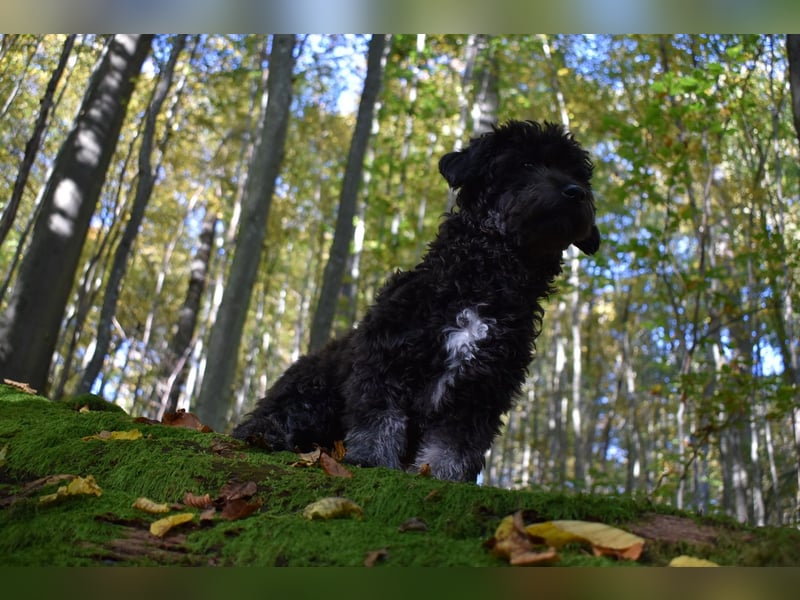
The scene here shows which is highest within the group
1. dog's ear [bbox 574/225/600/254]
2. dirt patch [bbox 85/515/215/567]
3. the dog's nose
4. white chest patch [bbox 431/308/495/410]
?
dog's ear [bbox 574/225/600/254]

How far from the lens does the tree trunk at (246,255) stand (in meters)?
10.4

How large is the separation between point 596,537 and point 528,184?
9.02 ft

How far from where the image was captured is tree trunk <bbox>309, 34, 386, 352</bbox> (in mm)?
12391

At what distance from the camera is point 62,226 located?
9.31 m

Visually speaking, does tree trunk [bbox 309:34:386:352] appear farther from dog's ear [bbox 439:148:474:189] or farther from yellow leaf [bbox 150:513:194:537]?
yellow leaf [bbox 150:513:194:537]

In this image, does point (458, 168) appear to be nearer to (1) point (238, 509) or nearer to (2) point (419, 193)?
(1) point (238, 509)

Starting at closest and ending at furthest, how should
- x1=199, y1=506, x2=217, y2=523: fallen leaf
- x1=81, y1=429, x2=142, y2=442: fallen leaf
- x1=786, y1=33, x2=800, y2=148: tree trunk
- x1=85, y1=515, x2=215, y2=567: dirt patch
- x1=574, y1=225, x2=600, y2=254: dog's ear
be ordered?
x1=85, y1=515, x2=215, y2=567: dirt patch
x1=199, y1=506, x2=217, y2=523: fallen leaf
x1=81, y1=429, x2=142, y2=442: fallen leaf
x1=786, y1=33, x2=800, y2=148: tree trunk
x1=574, y1=225, x2=600, y2=254: dog's ear

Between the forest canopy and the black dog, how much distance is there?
1345 millimetres

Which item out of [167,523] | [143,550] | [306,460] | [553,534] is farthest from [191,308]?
[553,534]

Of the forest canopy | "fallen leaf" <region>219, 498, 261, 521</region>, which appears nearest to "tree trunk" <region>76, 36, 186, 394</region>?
the forest canopy
